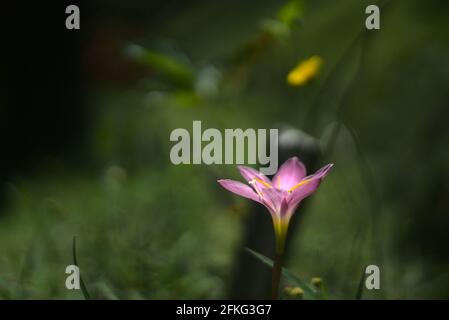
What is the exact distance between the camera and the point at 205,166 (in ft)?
5.76

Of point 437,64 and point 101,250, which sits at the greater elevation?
point 437,64

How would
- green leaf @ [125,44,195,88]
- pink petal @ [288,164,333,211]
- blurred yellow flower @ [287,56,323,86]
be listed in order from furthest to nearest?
green leaf @ [125,44,195,88] → blurred yellow flower @ [287,56,323,86] → pink petal @ [288,164,333,211]

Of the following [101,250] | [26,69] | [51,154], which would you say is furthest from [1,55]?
[101,250]

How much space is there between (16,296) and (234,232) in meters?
0.87

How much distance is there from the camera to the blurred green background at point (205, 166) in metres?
1.26

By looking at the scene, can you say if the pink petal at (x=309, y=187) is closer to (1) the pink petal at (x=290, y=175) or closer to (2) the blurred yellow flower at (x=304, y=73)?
(1) the pink petal at (x=290, y=175)

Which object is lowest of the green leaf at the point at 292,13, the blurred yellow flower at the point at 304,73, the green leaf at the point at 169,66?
the blurred yellow flower at the point at 304,73

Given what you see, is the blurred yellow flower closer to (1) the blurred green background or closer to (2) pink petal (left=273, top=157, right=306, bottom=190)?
(1) the blurred green background

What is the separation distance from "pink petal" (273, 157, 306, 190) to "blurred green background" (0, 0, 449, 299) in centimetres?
31

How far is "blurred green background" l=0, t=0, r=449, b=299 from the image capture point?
126 cm

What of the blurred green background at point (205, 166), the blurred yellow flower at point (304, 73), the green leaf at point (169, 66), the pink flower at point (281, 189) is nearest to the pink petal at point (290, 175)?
the pink flower at point (281, 189)

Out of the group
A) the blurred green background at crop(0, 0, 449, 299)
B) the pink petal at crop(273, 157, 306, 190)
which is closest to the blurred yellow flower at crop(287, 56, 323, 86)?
the blurred green background at crop(0, 0, 449, 299)
